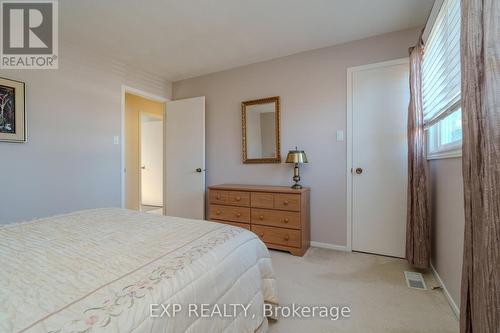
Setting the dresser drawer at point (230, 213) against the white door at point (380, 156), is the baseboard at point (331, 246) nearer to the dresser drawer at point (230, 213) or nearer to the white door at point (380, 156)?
the white door at point (380, 156)

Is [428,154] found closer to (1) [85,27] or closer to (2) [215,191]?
(2) [215,191]

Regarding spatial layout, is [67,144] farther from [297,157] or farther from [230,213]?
[297,157]

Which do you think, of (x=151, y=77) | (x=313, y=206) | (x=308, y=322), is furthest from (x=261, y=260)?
(x=151, y=77)

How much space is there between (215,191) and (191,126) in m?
1.19

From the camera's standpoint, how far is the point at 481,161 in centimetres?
83

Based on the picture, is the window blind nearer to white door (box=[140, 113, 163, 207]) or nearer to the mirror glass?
the mirror glass

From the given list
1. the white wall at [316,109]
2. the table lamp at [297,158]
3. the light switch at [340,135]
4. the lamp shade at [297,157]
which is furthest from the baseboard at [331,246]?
the light switch at [340,135]

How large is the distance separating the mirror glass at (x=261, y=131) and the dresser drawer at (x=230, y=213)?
73 cm

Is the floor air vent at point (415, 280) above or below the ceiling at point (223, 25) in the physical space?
below

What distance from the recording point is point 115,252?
3.20 ft

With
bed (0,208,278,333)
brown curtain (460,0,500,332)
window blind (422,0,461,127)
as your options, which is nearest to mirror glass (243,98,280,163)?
window blind (422,0,461,127)

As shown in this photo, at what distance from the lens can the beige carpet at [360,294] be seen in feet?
4.81

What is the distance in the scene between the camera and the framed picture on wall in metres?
2.09

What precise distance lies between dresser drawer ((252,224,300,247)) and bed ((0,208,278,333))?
1213 millimetres
